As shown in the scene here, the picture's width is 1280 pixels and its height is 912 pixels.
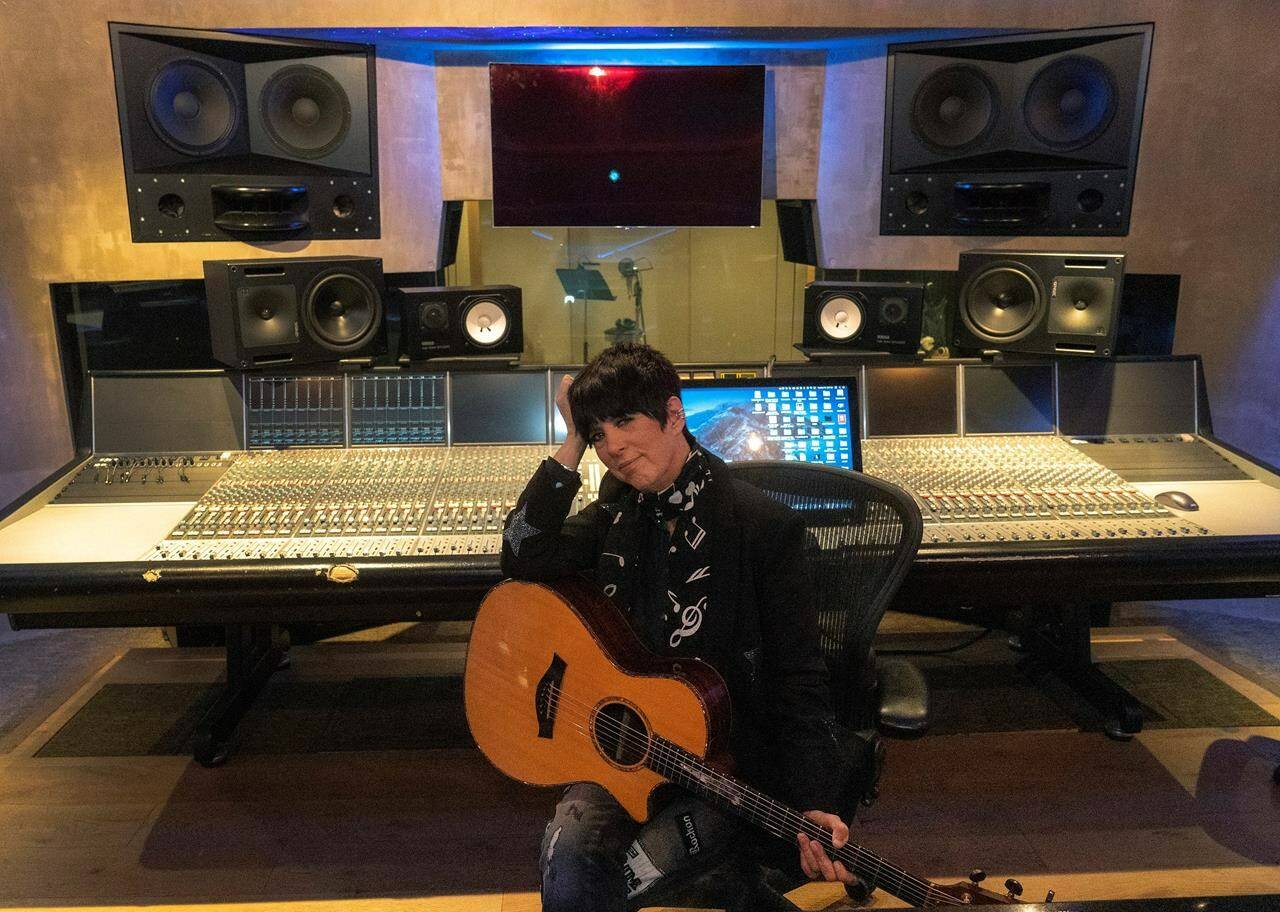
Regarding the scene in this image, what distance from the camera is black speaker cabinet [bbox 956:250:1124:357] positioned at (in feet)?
9.18

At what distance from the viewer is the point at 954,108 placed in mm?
2934

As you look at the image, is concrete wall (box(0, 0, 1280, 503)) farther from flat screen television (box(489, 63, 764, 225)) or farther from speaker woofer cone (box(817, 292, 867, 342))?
speaker woofer cone (box(817, 292, 867, 342))

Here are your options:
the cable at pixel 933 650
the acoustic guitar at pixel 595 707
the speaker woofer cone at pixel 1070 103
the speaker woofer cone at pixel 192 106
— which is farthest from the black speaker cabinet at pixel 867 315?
the speaker woofer cone at pixel 192 106

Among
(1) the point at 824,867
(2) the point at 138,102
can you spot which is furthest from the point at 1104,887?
(2) the point at 138,102

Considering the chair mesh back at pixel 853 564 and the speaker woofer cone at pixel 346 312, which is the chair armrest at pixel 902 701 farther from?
the speaker woofer cone at pixel 346 312

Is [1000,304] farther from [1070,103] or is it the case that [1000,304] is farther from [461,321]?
[461,321]

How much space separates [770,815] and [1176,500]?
4.88 ft

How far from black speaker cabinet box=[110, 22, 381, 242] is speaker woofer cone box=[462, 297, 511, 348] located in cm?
45

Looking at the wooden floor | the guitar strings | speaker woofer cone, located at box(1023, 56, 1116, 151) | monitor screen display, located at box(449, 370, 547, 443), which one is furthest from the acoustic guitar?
speaker woofer cone, located at box(1023, 56, 1116, 151)

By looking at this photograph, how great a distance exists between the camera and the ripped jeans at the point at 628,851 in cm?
164

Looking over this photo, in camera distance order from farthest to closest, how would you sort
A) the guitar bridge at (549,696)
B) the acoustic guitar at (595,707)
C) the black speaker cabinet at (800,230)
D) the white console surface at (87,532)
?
the black speaker cabinet at (800,230), the white console surface at (87,532), the guitar bridge at (549,696), the acoustic guitar at (595,707)

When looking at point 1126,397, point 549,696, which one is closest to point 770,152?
point 1126,397

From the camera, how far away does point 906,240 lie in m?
3.09

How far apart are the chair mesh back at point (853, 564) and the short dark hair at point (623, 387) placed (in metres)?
0.41
